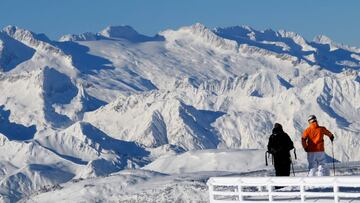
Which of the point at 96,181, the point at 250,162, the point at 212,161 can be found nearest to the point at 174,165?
the point at 212,161

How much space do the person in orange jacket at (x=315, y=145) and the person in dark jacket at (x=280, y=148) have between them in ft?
2.00

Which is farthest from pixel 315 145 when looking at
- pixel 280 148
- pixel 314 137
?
pixel 280 148

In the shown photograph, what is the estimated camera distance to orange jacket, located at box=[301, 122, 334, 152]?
36.7m

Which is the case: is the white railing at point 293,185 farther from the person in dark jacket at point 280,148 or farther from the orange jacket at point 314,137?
the orange jacket at point 314,137

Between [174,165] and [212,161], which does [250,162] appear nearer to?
[212,161]

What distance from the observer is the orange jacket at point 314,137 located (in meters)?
36.7

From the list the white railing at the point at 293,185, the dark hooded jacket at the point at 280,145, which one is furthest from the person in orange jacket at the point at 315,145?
the white railing at the point at 293,185

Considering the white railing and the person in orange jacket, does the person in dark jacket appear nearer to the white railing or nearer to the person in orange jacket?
the person in orange jacket

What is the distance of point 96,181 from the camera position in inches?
2707

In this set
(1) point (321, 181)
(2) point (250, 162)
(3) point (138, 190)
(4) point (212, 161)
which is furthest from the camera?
(4) point (212, 161)

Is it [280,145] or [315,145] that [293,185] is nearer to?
[280,145]

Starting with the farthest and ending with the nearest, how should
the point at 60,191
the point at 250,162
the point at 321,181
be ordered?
the point at 250,162 → the point at 60,191 → the point at 321,181

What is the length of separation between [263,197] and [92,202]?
28475 millimetres

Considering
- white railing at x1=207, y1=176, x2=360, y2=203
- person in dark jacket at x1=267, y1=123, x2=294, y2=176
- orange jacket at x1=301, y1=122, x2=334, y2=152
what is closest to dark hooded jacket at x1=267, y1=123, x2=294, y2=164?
person in dark jacket at x1=267, y1=123, x2=294, y2=176
